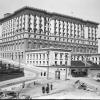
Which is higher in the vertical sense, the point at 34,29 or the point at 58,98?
the point at 34,29

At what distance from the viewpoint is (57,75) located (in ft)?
215

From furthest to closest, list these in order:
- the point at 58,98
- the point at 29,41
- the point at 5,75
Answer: the point at 29,41 < the point at 5,75 < the point at 58,98

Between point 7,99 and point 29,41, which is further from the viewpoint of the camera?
point 29,41

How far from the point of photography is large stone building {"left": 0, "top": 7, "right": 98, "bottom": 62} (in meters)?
104

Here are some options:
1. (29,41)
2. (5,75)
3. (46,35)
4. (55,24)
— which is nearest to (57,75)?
(5,75)

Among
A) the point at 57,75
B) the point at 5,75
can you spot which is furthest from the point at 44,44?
the point at 5,75

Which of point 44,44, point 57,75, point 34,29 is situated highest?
point 34,29

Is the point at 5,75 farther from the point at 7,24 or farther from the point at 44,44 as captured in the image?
the point at 7,24

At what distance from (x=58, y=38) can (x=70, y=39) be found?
10616 millimetres

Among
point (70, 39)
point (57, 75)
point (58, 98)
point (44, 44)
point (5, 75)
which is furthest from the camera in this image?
point (70, 39)

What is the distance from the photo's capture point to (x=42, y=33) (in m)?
109

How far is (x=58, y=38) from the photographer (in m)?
119

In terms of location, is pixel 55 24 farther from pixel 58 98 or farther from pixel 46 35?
Result: pixel 58 98

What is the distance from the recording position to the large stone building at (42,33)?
104 meters
